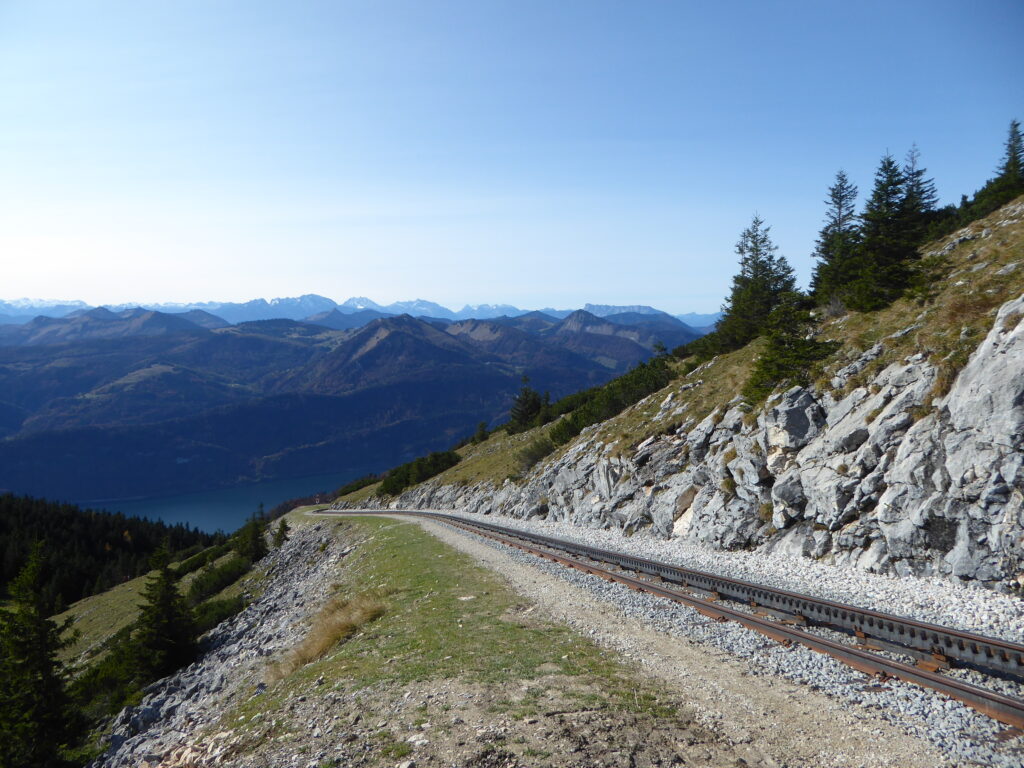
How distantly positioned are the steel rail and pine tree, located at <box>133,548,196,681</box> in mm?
23014

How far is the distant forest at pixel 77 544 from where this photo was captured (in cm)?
8638

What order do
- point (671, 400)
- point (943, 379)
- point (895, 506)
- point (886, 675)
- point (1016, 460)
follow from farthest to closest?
point (671, 400) < point (943, 379) < point (895, 506) < point (1016, 460) < point (886, 675)

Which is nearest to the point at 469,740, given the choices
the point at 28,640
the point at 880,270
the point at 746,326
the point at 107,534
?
the point at 28,640

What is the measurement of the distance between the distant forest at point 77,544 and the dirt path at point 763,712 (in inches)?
3772

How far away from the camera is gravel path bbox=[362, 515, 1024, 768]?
6957 mm

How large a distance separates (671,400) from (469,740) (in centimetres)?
3245

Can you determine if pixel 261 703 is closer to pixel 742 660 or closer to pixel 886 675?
pixel 742 660

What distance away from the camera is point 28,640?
795 inches

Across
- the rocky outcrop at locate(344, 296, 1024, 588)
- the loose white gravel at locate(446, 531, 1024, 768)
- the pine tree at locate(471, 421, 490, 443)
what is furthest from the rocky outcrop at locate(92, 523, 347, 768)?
the pine tree at locate(471, 421, 490, 443)

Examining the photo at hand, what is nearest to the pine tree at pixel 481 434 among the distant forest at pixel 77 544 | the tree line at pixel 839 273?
the tree line at pixel 839 273

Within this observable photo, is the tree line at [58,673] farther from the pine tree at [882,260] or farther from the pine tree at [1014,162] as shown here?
the pine tree at [1014,162]

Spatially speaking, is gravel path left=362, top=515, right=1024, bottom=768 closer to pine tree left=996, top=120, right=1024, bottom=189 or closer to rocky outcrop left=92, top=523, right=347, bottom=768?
rocky outcrop left=92, top=523, right=347, bottom=768

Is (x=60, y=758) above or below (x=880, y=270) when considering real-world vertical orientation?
below

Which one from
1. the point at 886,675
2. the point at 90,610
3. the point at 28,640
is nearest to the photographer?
the point at 886,675
